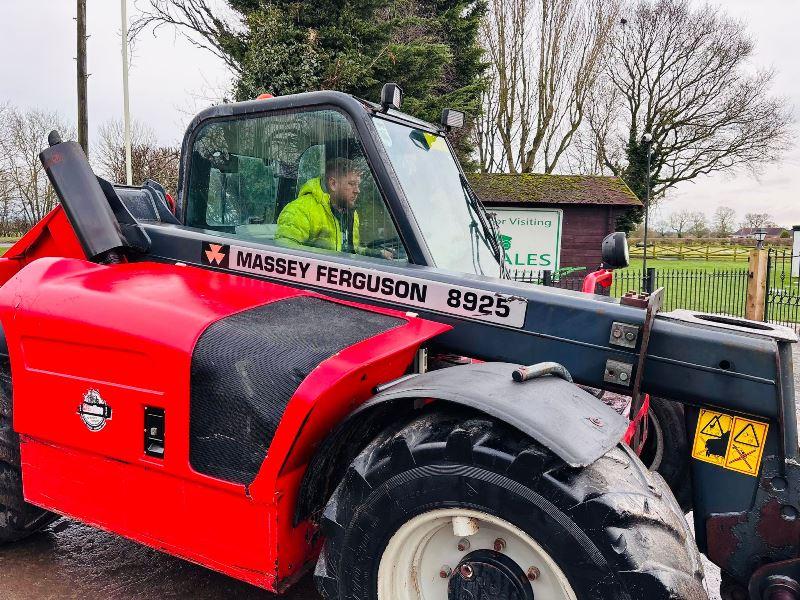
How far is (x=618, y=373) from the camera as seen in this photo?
8.52 feet

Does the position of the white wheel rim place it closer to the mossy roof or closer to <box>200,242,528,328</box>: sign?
<box>200,242,528,328</box>: sign

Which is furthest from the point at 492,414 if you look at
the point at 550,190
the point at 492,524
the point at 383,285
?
the point at 550,190

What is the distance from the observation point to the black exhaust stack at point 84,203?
3.18 m

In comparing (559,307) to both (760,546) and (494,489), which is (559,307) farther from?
(760,546)

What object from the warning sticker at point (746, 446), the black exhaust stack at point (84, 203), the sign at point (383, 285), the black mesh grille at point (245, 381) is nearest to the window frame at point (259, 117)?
the sign at point (383, 285)

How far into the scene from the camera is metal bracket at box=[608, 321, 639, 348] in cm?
256

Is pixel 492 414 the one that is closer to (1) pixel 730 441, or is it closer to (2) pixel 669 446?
(1) pixel 730 441

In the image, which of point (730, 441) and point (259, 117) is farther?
point (259, 117)

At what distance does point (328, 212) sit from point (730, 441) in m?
2.01

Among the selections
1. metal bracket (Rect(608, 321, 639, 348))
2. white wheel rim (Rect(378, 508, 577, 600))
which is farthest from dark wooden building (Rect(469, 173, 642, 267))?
white wheel rim (Rect(378, 508, 577, 600))

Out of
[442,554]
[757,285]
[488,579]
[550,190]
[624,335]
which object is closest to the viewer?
[488,579]

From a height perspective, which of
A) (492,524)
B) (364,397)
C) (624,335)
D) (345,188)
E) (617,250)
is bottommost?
(492,524)

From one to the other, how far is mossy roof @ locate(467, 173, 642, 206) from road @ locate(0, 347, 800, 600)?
14.2 meters

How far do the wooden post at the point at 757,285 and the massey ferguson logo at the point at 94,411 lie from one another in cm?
1296
